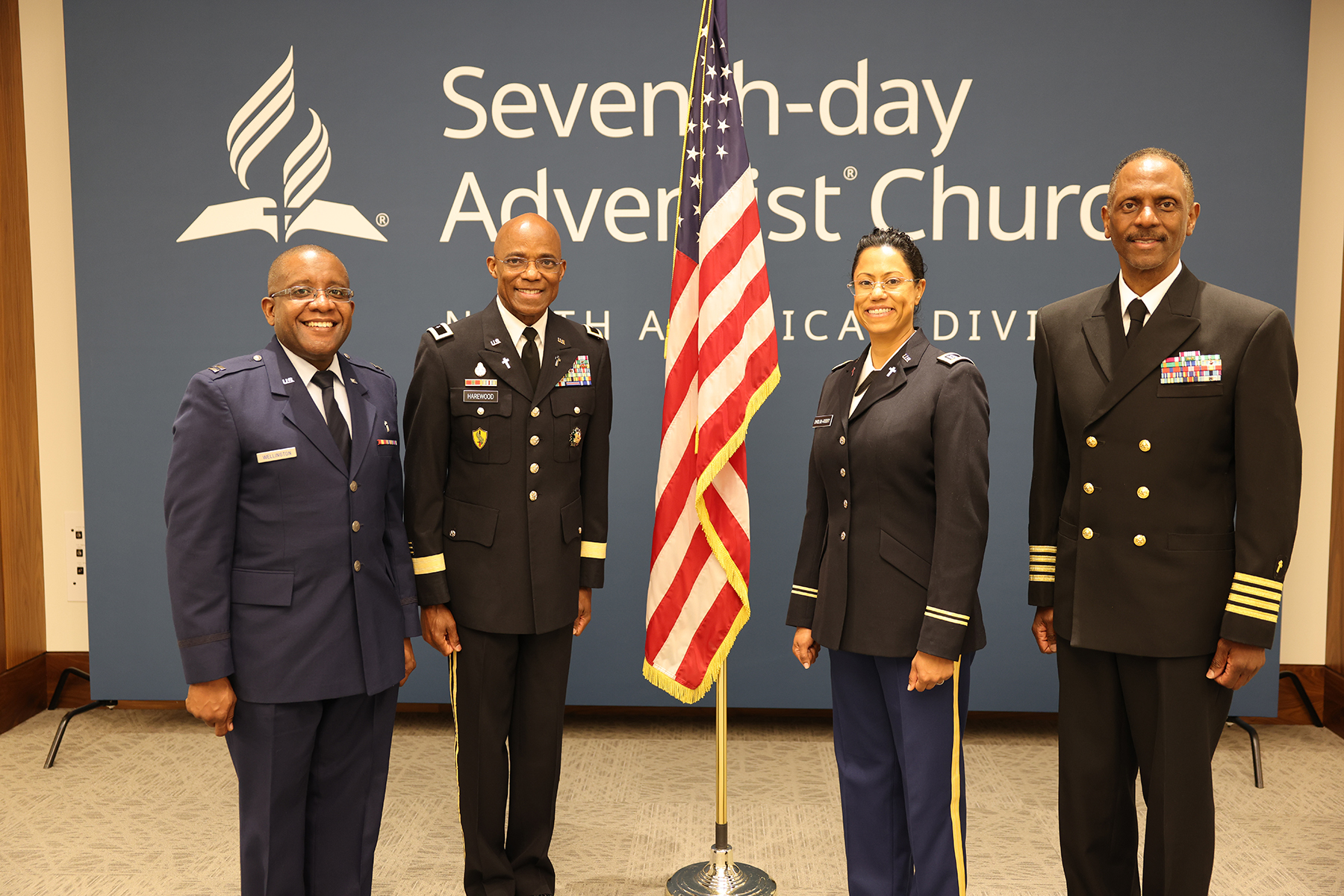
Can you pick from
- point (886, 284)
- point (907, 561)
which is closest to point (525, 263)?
point (886, 284)

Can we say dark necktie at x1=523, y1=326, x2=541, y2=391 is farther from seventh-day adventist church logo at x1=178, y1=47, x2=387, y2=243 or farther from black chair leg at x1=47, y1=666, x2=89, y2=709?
black chair leg at x1=47, y1=666, x2=89, y2=709

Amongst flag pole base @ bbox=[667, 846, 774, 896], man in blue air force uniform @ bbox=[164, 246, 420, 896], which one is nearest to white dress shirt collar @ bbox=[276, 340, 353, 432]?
man in blue air force uniform @ bbox=[164, 246, 420, 896]

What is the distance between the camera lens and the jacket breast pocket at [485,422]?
231cm

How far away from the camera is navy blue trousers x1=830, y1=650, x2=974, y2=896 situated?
1.93m

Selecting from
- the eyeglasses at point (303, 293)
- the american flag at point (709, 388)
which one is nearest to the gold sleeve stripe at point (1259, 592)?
the american flag at point (709, 388)

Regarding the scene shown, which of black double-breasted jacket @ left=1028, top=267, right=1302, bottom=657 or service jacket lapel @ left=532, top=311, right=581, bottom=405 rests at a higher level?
service jacket lapel @ left=532, top=311, right=581, bottom=405

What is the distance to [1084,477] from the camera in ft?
6.27

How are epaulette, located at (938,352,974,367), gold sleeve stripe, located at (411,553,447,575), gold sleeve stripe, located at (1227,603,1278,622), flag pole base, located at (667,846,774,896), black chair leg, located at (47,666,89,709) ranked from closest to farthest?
gold sleeve stripe, located at (1227,603,1278,622) → epaulette, located at (938,352,974,367) → gold sleeve stripe, located at (411,553,447,575) → flag pole base, located at (667,846,774,896) → black chair leg, located at (47,666,89,709)

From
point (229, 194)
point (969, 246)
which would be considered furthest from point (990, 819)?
point (229, 194)

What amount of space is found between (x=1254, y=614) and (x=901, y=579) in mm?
673

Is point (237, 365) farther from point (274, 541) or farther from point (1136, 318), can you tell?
point (1136, 318)

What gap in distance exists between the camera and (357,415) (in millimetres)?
1987

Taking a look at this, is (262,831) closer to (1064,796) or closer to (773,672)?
(1064,796)

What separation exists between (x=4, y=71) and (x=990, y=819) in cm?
494
